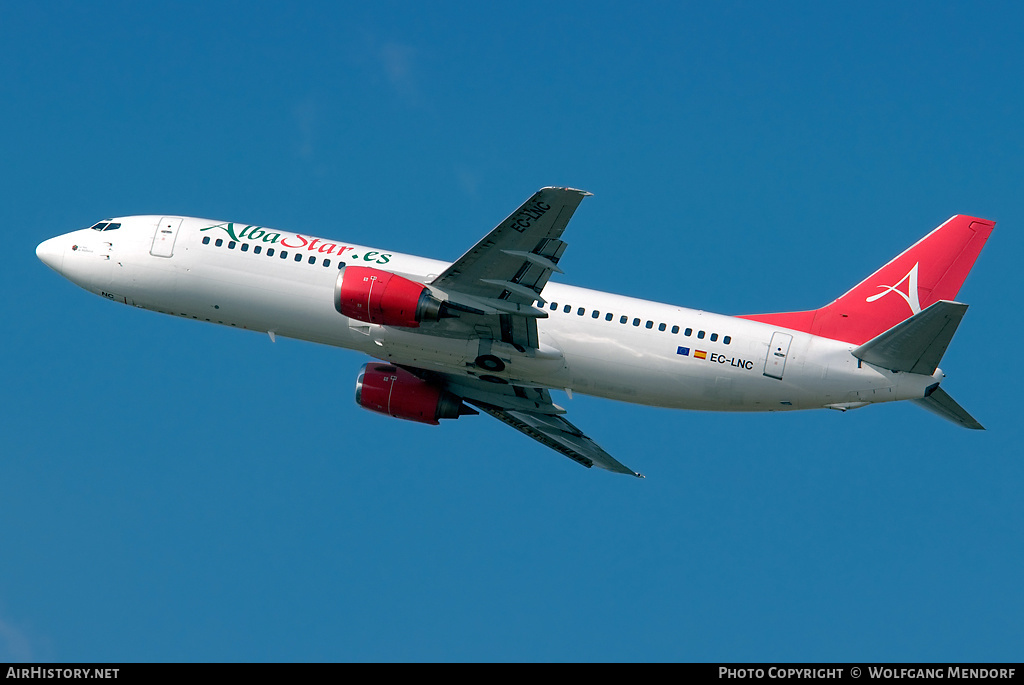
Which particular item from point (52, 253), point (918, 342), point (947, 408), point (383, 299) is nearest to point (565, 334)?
point (383, 299)

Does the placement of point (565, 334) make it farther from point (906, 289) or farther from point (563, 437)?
point (906, 289)

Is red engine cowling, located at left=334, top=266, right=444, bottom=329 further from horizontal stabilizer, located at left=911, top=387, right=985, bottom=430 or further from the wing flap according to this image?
horizontal stabilizer, located at left=911, top=387, right=985, bottom=430

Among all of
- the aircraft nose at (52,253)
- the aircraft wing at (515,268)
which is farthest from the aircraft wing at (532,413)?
the aircraft nose at (52,253)

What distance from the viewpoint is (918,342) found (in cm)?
3456

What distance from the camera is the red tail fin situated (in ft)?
126

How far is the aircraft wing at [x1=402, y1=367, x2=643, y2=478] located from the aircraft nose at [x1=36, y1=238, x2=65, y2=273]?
14.8 metres

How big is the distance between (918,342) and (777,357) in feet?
15.7

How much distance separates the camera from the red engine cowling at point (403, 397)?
41906 mm

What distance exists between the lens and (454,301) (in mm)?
35938

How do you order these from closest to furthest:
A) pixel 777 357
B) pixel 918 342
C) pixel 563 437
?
pixel 918 342, pixel 777 357, pixel 563 437

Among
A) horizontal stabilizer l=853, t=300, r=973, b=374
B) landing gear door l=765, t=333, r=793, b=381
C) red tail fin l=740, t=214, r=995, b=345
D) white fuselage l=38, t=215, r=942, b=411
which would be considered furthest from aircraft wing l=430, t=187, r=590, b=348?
horizontal stabilizer l=853, t=300, r=973, b=374

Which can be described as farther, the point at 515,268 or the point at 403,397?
the point at 403,397

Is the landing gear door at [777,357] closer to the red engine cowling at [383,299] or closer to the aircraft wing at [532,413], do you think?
the aircraft wing at [532,413]
